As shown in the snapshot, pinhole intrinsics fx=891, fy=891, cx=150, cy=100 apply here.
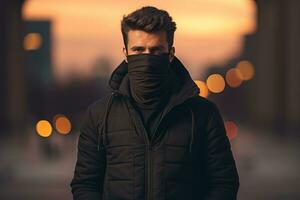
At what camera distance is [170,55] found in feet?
11.0

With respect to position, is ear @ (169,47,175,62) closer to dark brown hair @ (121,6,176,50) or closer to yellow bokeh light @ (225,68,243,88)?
dark brown hair @ (121,6,176,50)

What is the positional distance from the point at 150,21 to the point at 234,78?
118580 mm

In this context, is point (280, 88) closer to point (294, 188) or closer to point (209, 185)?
point (294, 188)

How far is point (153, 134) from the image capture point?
327cm

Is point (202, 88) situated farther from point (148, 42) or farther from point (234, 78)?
point (234, 78)

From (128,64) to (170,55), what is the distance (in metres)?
0.16

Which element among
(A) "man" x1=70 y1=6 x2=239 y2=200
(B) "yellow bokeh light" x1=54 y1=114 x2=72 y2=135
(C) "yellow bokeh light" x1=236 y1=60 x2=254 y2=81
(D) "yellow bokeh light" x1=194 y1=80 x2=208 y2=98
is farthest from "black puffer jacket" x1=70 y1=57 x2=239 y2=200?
(C) "yellow bokeh light" x1=236 y1=60 x2=254 y2=81

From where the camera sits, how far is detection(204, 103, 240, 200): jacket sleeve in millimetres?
3318

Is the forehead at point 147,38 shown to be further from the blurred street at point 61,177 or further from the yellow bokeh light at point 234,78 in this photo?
the yellow bokeh light at point 234,78

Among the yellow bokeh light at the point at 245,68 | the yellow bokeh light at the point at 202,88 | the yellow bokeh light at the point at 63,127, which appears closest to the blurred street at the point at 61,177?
the yellow bokeh light at the point at 202,88

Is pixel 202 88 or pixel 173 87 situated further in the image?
pixel 202 88

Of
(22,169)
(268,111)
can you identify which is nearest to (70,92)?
(268,111)

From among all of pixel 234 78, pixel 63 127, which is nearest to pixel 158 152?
pixel 63 127

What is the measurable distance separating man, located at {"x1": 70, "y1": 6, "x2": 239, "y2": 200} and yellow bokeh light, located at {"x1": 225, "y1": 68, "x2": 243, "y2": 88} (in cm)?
11450
